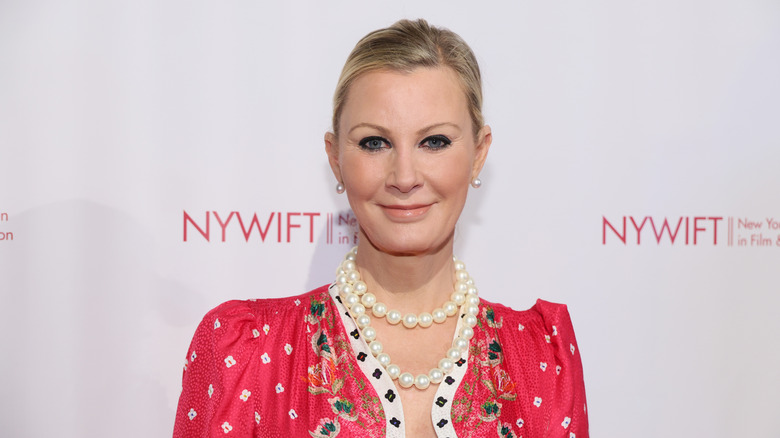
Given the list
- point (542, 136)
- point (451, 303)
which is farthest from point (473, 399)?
point (542, 136)

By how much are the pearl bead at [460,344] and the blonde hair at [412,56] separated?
0.39 m

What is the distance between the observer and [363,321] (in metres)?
1.46

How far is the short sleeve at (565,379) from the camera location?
1.46m

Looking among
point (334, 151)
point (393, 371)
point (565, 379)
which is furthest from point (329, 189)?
point (565, 379)

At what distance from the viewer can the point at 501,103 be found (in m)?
1.98

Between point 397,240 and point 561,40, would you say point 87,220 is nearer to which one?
point 397,240

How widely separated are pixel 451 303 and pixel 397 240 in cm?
19

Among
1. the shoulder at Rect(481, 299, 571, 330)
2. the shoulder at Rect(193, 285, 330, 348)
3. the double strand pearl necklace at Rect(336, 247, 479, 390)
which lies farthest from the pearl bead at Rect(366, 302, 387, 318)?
the shoulder at Rect(481, 299, 571, 330)

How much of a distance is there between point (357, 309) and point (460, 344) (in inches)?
7.8

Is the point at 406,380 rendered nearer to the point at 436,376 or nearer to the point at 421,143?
the point at 436,376

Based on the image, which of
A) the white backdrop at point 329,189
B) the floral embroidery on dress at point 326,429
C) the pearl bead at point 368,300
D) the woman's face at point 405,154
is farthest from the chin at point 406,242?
the white backdrop at point 329,189

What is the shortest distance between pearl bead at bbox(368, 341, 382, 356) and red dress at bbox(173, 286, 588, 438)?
0.01m

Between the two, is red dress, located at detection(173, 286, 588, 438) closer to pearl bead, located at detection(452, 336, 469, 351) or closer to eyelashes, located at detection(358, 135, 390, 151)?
pearl bead, located at detection(452, 336, 469, 351)

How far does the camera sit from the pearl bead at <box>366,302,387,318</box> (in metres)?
1.47
